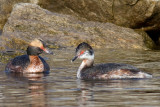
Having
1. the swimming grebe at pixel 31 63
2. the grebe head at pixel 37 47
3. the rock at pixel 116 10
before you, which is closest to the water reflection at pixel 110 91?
the swimming grebe at pixel 31 63

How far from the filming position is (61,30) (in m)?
22.7

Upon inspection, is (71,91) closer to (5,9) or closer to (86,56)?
(86,56)

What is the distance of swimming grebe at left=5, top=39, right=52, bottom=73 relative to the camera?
46.3ft

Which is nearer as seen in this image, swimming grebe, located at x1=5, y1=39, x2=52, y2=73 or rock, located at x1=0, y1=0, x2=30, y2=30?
swimming grebe, located at x1=5, y1=39, x2=52, y2=73

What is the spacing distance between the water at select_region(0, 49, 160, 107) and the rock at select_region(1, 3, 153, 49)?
287 inches

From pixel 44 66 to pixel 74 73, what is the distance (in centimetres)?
127

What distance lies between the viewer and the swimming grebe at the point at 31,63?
14109 mm

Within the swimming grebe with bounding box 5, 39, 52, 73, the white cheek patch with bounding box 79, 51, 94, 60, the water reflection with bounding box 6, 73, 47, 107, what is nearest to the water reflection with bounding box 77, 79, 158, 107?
the water reflection with bounding box 6, 73, 47, 107

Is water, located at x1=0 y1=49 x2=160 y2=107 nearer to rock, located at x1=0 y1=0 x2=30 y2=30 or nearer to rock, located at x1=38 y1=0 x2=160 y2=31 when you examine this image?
rock, located at x1=38 y1=0 x2=160 y2=31

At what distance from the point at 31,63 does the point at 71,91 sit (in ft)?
15.8

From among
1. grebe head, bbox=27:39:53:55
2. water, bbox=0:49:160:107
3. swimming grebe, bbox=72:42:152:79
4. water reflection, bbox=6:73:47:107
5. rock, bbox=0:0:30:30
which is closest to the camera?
water, bbox=0:49:160:107

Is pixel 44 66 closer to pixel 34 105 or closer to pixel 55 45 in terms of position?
pixel 34 105

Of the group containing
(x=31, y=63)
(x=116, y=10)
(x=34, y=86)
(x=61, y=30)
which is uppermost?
(x=116, y=10)

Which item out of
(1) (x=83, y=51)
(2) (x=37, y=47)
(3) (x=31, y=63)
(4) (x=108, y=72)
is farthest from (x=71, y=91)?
(2) (x=37, y=47)
